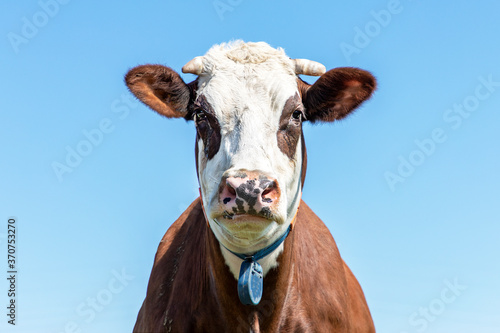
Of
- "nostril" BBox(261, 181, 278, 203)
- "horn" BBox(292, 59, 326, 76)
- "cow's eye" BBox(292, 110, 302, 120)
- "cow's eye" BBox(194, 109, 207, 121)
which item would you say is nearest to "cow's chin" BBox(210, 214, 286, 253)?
"nostril" BBox(261, 181, 278, 203)

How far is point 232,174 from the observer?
437 centimetres

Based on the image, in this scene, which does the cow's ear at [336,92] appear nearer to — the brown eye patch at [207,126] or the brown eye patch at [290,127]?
the brown eye patch at [290,127]

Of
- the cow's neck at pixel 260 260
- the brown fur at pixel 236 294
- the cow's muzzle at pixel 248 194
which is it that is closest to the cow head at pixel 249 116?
the cow's muzzle at pixel 248 194

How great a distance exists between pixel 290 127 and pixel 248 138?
1.75 ft

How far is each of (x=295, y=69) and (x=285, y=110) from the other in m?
0.64

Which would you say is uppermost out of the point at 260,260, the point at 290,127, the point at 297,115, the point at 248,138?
the point at 297,115

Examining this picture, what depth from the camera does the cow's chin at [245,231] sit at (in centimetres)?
445

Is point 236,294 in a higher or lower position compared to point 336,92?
lower

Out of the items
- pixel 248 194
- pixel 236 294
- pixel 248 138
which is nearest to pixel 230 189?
pixel 248 194

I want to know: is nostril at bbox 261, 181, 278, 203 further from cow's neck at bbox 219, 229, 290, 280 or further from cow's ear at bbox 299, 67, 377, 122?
cow's ear at bbox 299, 67, 377, 122

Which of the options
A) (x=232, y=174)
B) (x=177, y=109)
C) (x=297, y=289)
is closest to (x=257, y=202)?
(x=232, y=174)

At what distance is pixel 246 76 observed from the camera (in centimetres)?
525

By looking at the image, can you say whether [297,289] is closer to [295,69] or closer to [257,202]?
[257,202]

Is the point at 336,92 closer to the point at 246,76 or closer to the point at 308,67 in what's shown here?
the point at 308,67
